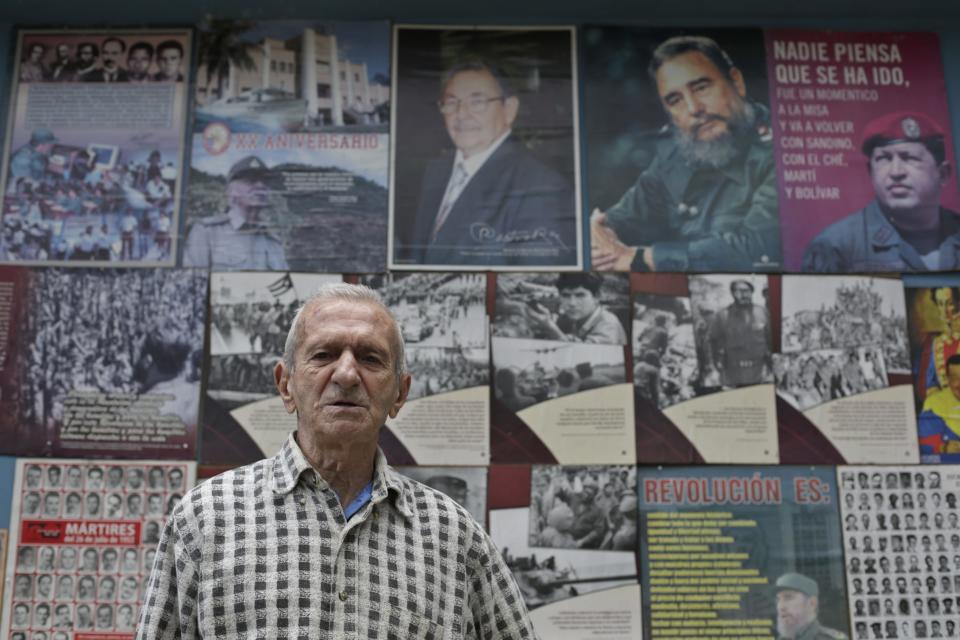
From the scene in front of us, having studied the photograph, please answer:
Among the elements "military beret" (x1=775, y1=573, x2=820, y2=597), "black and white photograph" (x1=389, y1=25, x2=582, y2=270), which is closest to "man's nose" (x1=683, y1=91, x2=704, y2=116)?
"black and white photograph" (x1=389, y1=25, x2=582, y2=270)

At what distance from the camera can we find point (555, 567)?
203 centimetres

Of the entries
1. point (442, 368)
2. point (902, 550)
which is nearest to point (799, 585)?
point (902, 550)

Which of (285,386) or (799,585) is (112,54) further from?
(799,585)

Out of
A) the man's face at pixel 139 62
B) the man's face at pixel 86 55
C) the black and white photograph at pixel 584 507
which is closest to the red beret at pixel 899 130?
the black and white photograph at pixel 584 507

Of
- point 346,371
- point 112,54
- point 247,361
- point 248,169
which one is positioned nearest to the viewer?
point 346,371

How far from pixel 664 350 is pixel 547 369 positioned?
0.99 ft

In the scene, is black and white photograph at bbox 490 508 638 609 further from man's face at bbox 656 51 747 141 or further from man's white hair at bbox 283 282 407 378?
man's face at bbox 656 51 747 141

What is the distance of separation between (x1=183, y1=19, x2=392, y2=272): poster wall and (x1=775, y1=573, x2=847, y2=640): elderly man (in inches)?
50.0

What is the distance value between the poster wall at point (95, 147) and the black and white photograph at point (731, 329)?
1.37m

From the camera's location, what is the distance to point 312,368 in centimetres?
124

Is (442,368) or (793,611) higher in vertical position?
(442,368)

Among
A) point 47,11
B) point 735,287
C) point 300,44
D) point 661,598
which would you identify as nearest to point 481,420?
point 661,598

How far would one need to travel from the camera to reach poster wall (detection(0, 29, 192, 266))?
2215 mm

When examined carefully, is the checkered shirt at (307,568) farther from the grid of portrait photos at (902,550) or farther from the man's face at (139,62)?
the man's face at (139,62)
